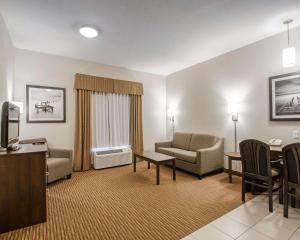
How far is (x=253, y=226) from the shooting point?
1.96m

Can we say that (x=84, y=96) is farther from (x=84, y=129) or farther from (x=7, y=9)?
(x=7, y=9)

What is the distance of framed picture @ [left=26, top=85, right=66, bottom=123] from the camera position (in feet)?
12.2

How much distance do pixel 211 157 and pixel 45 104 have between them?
3.77 meters

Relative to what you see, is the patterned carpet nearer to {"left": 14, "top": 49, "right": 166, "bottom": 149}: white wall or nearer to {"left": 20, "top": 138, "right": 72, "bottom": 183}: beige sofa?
{"left": 20, "top": 138, "right": 72, "bottom": 183}: beige sofa

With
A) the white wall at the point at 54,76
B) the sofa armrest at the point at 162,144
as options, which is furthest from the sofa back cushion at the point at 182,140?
the white wall at the point at 54,76

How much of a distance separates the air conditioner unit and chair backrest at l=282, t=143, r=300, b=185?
11.1ft

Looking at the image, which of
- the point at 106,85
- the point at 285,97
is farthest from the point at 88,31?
the point at 285,97

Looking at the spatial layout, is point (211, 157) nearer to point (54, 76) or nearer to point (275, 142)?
point (275, 142)

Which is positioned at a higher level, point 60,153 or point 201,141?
point 201,141

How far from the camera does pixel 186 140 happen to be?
471 centimetres

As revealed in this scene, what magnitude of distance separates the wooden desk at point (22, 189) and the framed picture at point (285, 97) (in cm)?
366

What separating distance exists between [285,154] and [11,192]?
3.16 m

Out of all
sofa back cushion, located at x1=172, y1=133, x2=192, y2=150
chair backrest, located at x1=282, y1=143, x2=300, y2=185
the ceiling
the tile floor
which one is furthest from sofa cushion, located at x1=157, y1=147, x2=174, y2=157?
chair backrest, located at x1=282, y1=143, x2=300, y2=185

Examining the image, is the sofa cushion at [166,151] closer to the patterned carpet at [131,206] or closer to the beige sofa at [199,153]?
the beige sofa at [199,153]
